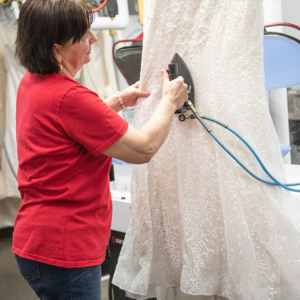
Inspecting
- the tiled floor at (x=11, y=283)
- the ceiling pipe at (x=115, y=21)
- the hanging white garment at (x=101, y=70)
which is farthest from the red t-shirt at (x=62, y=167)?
the hanging white garment at (x=101, y=70)

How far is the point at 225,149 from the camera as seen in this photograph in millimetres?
940

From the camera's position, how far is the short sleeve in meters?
0.83

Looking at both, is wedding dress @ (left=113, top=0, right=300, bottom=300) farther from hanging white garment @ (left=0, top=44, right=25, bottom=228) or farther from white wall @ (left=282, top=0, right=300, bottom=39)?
hanging white garment @ (left=0, top=44, right=25, bottom=228)

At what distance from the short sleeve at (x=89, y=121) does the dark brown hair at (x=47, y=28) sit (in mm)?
114

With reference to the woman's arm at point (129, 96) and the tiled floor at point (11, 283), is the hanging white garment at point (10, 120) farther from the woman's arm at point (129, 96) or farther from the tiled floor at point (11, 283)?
the woman's arm at point (129, 96)

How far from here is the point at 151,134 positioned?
0.88 meters

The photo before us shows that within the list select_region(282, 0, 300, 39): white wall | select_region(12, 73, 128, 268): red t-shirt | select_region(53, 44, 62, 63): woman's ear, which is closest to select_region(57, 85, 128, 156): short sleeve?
select_region(12, 73, 128, 268): red t-shirt

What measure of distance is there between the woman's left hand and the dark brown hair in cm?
24

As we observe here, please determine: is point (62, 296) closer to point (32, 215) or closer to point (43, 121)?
point (32, 215)

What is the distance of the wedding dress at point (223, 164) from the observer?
94 cm

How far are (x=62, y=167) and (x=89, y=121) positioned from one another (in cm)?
13

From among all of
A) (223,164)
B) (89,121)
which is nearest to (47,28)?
(89,121)

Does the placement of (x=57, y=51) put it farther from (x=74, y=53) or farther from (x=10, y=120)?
(x=10, y=120)

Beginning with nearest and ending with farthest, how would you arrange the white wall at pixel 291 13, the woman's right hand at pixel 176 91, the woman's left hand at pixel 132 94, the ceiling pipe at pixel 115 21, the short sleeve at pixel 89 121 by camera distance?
1. the short sleeve at pixel 89 121
2. the woman's right hand at pixel 176 91
3. the woman's left hand at pixel 132 94
4. the white wall at pixel 291 13
5. the ceiling pipe at pixel 115 21
